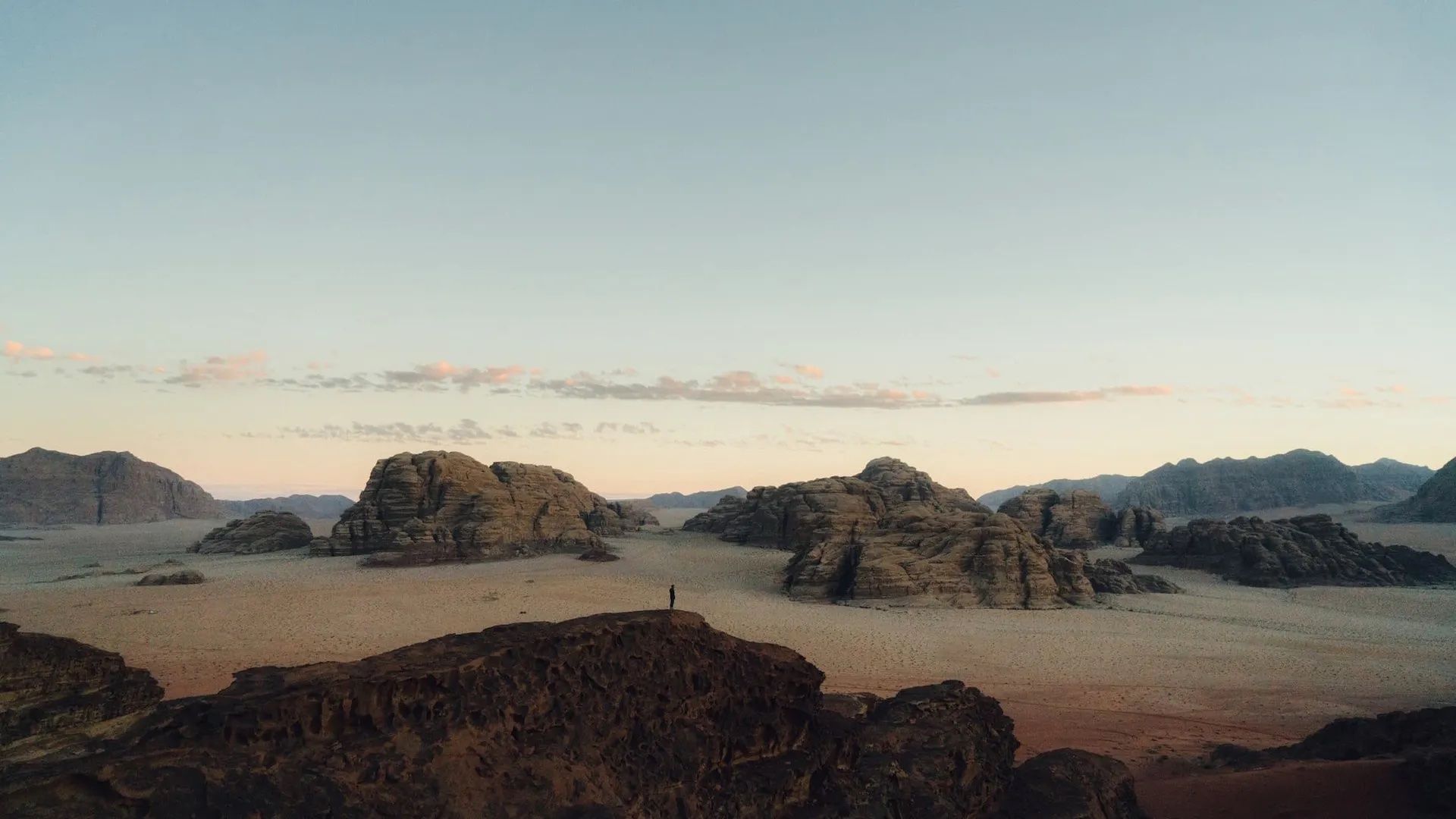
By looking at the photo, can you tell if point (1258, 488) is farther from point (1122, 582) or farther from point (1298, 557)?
point (1122, 582)

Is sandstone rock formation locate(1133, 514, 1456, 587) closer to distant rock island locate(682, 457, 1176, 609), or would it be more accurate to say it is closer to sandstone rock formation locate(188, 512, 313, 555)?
distant rock island locate(682, 457, 1176, 609)

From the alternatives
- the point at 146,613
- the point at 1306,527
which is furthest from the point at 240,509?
the point at 1306,527

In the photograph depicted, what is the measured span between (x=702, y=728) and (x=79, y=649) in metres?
12.7

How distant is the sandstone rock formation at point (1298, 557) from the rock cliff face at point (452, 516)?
40557mm

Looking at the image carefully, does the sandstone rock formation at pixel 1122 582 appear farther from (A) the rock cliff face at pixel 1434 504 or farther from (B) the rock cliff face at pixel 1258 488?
(B) the rock cliff face at pixel 1258 488

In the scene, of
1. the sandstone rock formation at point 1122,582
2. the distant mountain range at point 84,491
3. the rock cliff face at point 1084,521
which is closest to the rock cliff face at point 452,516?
the sandstone rock formation at point 1122,582

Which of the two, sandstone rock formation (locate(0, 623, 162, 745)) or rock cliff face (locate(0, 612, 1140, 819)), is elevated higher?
rock cliff face (locate(0, 612, 1140, 819))

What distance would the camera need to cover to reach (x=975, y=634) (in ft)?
79.8

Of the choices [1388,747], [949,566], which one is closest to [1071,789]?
[1388,747]

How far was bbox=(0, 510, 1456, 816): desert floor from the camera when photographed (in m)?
16.0

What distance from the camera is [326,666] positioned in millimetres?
6309

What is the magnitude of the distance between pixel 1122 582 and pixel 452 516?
39.1 metres

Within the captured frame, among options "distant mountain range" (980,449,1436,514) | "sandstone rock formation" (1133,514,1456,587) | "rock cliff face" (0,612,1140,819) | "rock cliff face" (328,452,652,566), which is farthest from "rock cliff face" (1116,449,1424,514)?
"rock cliff face" (0,612,1140,819)

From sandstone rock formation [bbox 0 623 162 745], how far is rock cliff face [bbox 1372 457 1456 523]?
103m
